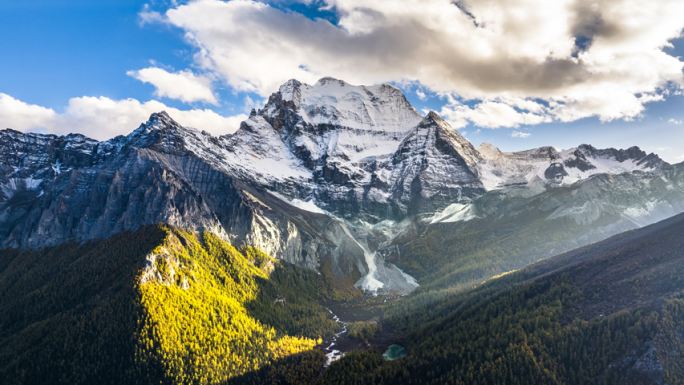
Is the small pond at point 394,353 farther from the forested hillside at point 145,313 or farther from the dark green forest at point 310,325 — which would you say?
the forested hillside at point 145,313

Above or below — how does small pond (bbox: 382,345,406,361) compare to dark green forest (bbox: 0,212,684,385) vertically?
below

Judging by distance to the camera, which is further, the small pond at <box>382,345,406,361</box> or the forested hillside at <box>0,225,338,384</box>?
the small pond at <box>382,345,406,361</box>

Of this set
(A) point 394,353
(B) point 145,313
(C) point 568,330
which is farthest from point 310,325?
(C) point 568,330

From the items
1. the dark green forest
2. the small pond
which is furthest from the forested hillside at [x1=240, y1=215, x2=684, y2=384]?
the small pond

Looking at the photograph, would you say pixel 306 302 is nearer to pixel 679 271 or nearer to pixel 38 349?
pixel 38 349

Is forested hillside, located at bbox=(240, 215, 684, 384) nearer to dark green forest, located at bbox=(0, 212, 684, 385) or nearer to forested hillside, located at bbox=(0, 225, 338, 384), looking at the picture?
dark green forest, located at bbox=(0, 212, 684, 385)

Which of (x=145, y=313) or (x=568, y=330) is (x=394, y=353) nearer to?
(x=568, y=330)

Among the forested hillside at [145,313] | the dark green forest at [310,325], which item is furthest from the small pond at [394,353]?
the forested hillside at [145,313]
